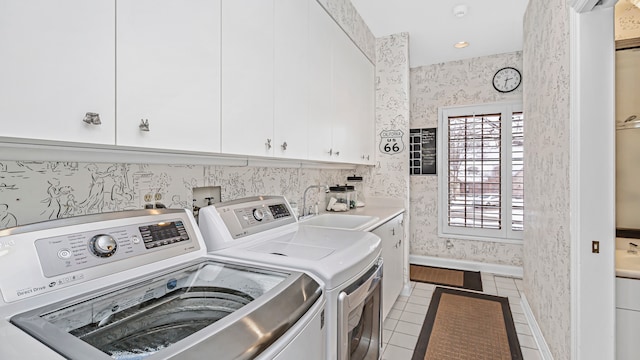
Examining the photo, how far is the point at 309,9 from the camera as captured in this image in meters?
1.96

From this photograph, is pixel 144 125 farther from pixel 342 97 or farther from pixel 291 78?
pixel 342 97

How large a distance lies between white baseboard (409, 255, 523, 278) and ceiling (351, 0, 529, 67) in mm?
2613

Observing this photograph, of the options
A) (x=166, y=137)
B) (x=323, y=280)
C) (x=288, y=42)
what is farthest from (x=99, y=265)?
(x=288, y=42)

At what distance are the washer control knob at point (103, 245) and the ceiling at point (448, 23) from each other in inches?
104

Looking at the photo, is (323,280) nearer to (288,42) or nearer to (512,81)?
(288,42)

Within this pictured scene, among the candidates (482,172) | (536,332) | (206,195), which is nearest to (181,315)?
(206,195)

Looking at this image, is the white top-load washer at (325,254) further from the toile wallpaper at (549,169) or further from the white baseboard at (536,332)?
the white baseboard at (536,332)

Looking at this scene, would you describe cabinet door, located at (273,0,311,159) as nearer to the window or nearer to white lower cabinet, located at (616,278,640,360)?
white lower cabinet, located at (616,278,640,360)

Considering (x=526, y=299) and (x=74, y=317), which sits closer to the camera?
(x=74, y=317)

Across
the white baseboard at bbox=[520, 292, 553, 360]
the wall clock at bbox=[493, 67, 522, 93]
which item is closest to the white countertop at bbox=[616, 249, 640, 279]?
the white baseboard at bbox=[520, 292, 553, 360]

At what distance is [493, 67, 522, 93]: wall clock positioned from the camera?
3676mm

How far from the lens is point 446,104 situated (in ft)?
13.1

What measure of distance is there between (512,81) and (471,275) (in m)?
2.40

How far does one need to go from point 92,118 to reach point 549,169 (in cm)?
234
